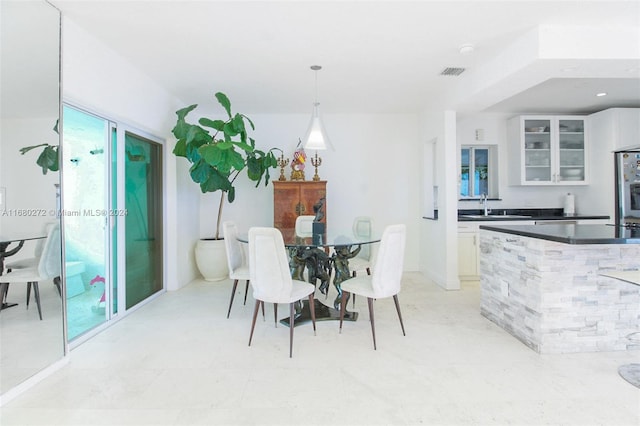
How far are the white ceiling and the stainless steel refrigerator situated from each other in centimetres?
85

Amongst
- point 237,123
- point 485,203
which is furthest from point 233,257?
point 485,203

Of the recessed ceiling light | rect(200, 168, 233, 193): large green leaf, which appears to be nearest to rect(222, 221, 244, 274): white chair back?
rect(200, 168, 233, 193): large green leaf

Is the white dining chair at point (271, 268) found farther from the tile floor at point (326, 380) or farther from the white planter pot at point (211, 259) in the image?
the white planter pot at point (211, 259)

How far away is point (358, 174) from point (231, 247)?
2.61 meters

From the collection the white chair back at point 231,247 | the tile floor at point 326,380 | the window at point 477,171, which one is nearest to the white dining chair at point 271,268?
the tile floor at point 326,380

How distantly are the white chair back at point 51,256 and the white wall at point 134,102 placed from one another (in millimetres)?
1055

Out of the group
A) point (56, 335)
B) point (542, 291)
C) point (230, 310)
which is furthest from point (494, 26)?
point (56, 335)

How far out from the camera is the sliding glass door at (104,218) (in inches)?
106

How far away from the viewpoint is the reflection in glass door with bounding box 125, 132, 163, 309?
345 centimetres

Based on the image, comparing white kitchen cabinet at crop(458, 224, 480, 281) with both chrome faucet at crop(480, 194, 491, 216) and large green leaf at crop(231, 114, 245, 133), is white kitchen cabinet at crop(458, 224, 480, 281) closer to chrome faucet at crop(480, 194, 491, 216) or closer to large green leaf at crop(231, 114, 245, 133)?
chrome faucet at crop(480, 194, 491, 216)

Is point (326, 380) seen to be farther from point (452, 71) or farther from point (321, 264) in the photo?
point (452, 71)

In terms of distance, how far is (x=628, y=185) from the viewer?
4.30m

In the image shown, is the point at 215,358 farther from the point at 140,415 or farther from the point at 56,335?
the point at 56,335

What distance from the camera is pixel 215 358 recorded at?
2391 mm
